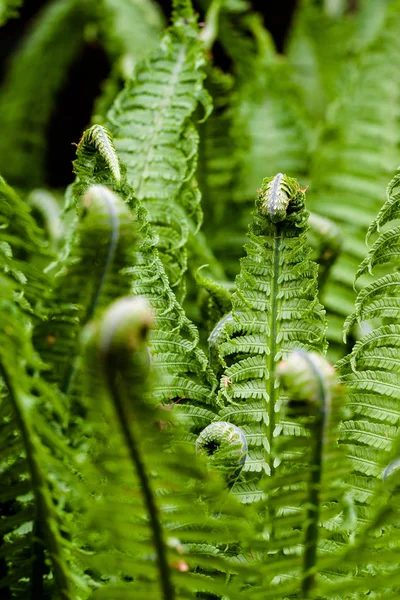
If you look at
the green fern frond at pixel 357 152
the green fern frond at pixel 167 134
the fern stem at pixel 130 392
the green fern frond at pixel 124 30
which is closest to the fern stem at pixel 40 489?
the fern stem at pixel 130 392

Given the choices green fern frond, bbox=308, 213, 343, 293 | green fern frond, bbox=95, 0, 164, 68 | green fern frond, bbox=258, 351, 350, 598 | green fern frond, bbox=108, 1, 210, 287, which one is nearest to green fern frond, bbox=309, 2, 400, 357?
green fern frond, bbox=308, 213, 343, 293

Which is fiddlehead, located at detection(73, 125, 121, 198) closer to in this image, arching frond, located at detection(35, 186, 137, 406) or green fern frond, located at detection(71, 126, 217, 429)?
green fern frond, located at detection(71, 126, 217, 429)

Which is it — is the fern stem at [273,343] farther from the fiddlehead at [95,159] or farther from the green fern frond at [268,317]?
the fiddlehead at [95,159]

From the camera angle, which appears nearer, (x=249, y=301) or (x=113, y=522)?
(x=113, y=522)

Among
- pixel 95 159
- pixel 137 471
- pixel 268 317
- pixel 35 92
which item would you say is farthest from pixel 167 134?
pixel 35 92

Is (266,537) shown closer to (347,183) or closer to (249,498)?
(249,498)

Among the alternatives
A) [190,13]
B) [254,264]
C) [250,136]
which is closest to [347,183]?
[250,136]
